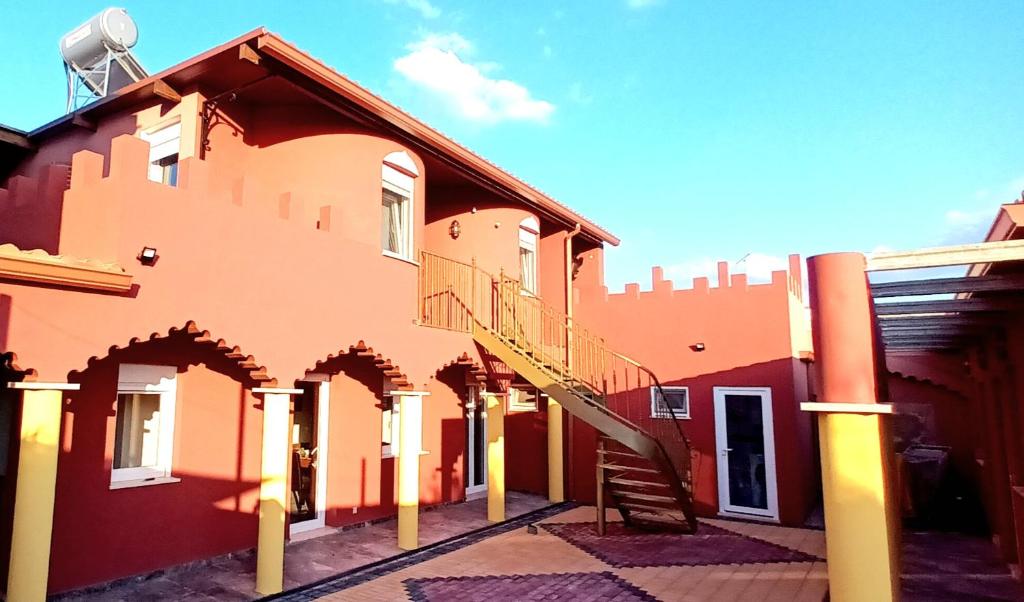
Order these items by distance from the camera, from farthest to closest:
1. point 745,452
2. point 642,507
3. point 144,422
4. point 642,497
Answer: point 745,452, point 642,507, point 642,497, point 144,422

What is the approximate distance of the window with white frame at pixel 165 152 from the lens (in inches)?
331

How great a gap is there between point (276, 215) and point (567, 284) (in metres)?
7.59

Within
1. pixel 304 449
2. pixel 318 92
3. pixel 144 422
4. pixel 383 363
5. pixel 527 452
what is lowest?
pixel 527 452

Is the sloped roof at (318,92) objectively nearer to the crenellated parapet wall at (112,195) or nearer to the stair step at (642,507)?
the crenellated parapet wall at (112,195)

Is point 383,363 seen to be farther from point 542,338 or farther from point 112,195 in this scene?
point 112,195

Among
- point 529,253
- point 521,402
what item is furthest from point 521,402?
point 529,253

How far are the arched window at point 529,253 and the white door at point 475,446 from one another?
2693 mm

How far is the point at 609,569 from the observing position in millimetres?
8031

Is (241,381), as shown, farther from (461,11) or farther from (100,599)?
(461,11)

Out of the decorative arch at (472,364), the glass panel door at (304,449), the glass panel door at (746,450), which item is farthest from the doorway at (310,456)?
the glass panel door at (746,450)

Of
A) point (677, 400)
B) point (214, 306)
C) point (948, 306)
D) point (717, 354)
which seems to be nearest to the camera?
point (948, 306)

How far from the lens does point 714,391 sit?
1159cm

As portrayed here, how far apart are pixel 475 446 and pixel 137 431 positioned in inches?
285

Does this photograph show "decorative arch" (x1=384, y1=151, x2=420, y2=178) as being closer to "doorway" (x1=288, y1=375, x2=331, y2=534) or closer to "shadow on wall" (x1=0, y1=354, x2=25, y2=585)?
"doorway" (x1=288, y1=375, x2=331, y2=534)
